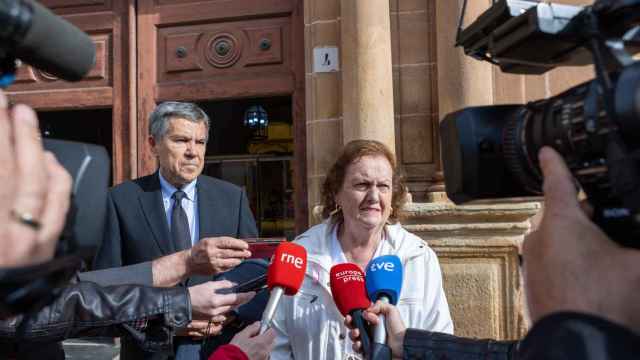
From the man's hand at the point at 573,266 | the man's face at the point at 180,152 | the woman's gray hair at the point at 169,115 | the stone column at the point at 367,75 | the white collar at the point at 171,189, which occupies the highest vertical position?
the stone column at the point at 367,75

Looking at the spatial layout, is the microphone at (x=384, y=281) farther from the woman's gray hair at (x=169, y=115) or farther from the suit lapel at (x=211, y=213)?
the woman's gray hair at (x=169, y=115)

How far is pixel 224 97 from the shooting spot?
463 centimetres

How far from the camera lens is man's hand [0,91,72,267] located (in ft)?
2.39

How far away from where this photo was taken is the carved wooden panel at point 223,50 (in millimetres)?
4586

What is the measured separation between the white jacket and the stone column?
1.89 meters

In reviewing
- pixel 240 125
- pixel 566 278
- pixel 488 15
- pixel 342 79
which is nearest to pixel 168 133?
pixel 342 79

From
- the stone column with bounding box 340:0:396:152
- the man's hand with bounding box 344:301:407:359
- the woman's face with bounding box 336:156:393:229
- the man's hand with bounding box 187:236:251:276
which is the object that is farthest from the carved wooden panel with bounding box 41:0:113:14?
the man's hand with bounding box 344:301:407:359

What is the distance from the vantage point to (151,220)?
2664mm

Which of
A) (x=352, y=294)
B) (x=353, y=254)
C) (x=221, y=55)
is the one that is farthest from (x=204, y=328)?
(x=221, y=55)

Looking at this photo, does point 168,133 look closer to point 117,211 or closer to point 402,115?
point 117,211

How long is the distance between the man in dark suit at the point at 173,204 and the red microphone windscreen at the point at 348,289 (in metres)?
0.93

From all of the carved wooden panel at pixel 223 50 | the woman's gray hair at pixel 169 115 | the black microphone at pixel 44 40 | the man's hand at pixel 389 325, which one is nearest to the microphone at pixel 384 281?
the man's hand at pixel 389 325

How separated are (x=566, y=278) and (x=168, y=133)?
7.46ft

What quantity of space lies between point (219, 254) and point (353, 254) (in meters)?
0.58
